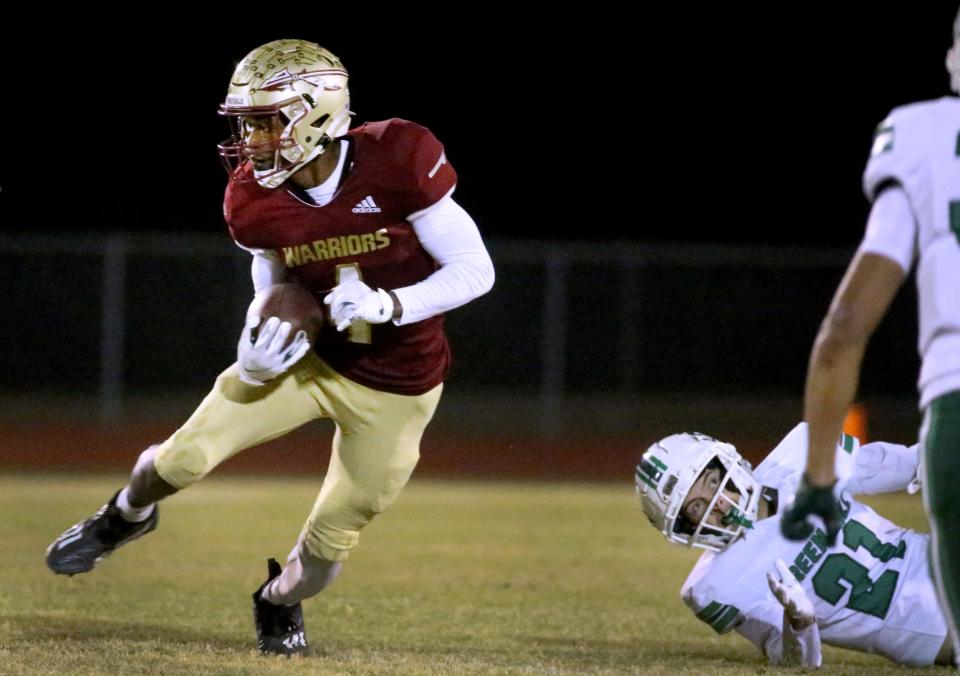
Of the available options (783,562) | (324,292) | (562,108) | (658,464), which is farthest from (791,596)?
(562,108)

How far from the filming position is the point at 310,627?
16.4 feet

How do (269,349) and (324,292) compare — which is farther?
(324,292)

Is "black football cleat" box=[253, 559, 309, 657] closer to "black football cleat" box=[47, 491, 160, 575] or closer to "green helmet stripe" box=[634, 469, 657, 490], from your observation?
"black football cleat" box=[47, 491, 160, 575]

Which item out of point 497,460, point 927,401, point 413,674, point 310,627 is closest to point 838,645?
point 413,674

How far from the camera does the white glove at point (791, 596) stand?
3.93 metres

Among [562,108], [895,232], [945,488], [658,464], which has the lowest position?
[562,108]

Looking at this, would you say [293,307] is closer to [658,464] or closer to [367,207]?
[367,207]

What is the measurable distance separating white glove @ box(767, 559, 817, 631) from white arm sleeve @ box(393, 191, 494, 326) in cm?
115

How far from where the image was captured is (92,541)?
4.42 metres

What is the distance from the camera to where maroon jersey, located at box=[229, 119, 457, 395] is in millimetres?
4195

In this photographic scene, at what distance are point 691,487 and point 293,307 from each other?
1291 millimetres

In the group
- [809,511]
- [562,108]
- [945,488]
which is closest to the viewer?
[945,488]

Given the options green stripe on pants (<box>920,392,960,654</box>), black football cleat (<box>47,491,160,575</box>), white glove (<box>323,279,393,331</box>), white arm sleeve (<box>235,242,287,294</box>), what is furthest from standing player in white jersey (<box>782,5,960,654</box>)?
black football cleat (<box>47,491,160,575</box>)

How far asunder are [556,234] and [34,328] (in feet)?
23.0
